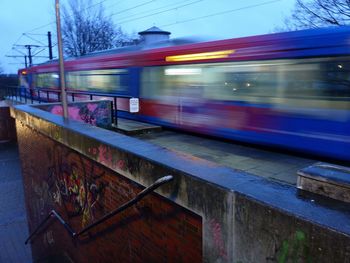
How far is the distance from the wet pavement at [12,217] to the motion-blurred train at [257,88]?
596 cm

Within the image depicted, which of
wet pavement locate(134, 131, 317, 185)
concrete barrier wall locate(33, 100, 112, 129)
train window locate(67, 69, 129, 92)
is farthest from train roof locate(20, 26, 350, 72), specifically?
wet pavement locate(134, 131, 317, 185)

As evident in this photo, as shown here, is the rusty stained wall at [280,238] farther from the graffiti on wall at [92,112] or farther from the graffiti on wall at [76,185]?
the graffiti on wall at [92,112]

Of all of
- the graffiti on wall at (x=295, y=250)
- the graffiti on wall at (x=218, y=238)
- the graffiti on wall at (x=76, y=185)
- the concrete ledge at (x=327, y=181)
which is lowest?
the graffiti on wall at (x=76, y=185)

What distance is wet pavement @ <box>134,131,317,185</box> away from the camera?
247 inches

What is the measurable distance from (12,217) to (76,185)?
28.8ft

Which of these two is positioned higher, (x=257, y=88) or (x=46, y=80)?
(x=46, y=80)

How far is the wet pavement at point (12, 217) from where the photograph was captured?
10859mm

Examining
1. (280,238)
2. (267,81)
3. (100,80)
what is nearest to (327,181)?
(280,238)

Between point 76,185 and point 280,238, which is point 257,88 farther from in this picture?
point 280,238

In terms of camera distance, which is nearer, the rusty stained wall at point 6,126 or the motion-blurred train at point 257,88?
the motion-blurred train at point 257,88

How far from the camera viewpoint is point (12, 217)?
13016 mm

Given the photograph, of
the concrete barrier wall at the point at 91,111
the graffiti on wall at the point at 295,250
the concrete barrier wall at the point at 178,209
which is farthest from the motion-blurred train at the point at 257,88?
the graffiti on wall at the point at 295,250

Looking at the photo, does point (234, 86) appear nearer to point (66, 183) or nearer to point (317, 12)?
point (66, 183)

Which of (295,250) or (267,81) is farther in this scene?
(267,81)
